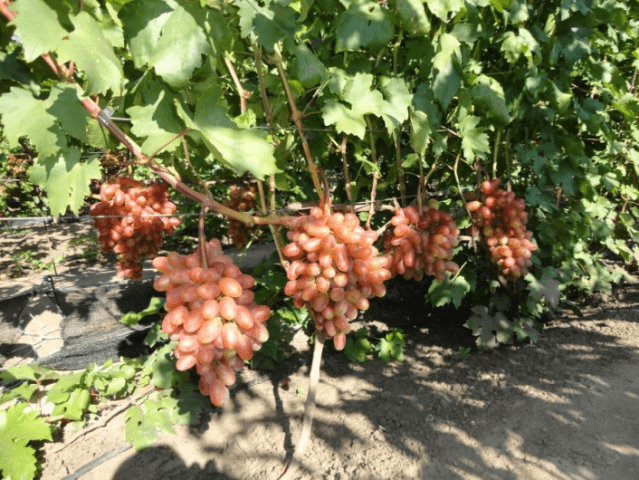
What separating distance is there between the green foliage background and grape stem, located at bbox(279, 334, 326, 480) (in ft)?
2.59

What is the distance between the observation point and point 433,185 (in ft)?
11.8

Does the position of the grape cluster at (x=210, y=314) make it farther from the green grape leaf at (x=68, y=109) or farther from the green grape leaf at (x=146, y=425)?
the green grape leaf at (x=146, y=425)

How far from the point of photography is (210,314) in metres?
1.24

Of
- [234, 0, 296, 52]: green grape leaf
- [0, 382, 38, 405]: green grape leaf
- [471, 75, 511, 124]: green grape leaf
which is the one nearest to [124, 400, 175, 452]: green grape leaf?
[0, 382, 38, 405]: green grape leaf

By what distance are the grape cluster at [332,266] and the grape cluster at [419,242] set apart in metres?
0.25

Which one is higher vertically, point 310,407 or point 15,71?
point 15,71

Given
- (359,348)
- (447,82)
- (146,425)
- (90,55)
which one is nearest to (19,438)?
(146,425)

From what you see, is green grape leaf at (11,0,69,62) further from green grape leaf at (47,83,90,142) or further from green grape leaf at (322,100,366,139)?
green grape leaf at (322,100,366,139)

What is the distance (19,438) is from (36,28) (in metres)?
2.77

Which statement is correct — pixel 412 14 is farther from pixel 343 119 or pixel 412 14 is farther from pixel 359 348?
pixel 359 348

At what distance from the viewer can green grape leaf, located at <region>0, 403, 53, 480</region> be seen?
246cm

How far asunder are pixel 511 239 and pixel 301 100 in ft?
4.74

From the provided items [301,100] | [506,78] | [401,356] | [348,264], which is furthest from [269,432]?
[506,78]

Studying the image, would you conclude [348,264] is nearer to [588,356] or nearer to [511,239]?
[511,239]
